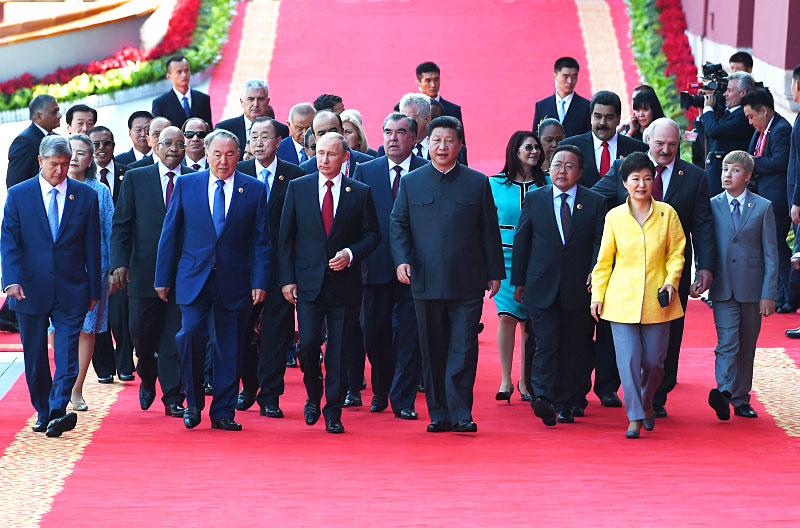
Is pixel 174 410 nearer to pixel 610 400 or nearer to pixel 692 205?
pixel 610 400

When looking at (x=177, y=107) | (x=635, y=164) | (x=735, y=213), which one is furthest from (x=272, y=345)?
(x=177, y=107)

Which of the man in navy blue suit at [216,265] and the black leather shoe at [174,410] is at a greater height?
the man in navy blue suit at [216,265]

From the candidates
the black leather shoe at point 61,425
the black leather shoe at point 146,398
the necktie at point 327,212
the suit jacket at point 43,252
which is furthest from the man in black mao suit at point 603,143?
the black leather shoe at point 61,425

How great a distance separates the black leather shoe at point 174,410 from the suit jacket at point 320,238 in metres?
1.06

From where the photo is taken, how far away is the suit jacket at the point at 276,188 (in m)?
8.46

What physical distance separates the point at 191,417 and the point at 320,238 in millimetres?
1260

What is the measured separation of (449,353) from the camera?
7781 millimetres

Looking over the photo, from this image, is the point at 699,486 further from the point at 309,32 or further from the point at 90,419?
the point at 309,32

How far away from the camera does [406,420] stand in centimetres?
812

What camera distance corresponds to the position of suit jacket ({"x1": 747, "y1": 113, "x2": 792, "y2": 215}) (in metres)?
10.8

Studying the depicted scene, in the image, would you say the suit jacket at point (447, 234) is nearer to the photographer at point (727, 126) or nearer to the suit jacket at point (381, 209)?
the suit jacket at point (381, 209)

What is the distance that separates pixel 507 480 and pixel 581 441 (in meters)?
1.07

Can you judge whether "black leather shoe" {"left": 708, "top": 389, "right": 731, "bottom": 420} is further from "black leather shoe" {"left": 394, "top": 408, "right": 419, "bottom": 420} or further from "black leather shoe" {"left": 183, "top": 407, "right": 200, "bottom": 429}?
"black leather shoe" {"left": 183, "top": 407, "right": 200, "bottom": 429}

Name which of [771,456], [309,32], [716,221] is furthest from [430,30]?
[771,456]
